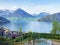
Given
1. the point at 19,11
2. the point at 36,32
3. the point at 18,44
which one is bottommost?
the point at 18,44

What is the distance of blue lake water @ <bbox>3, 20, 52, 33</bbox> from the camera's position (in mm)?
2393

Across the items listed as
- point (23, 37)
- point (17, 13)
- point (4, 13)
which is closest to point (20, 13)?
point (17, 13)

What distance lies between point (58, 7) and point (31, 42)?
66 cm

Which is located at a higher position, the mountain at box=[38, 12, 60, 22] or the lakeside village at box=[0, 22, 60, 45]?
the mountain at box=[38, 12, 60, 22]

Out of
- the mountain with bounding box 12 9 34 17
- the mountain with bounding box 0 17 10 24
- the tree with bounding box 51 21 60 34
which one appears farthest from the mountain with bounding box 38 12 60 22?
the mountain with bounding box 0 17 10 24

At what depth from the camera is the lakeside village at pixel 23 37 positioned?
240 centimetres

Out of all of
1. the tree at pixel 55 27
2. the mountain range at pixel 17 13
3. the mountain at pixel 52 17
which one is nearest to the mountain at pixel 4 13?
the mountain range at pixel 17 13

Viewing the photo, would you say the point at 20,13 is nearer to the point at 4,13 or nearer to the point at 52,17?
the point at 4,13

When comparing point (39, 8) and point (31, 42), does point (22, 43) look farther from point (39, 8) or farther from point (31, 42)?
point (39, 8)

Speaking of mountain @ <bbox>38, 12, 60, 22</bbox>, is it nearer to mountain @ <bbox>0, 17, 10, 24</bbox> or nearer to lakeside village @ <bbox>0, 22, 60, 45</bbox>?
lakeside village @ <bbox>0, 22, 60, 45</bbox>

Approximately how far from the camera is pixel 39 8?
2.45 metres

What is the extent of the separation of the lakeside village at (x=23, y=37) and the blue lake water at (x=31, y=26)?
52mm

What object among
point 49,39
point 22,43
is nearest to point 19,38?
point 22,43

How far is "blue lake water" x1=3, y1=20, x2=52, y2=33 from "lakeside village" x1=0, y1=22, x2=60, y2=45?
5 cm
